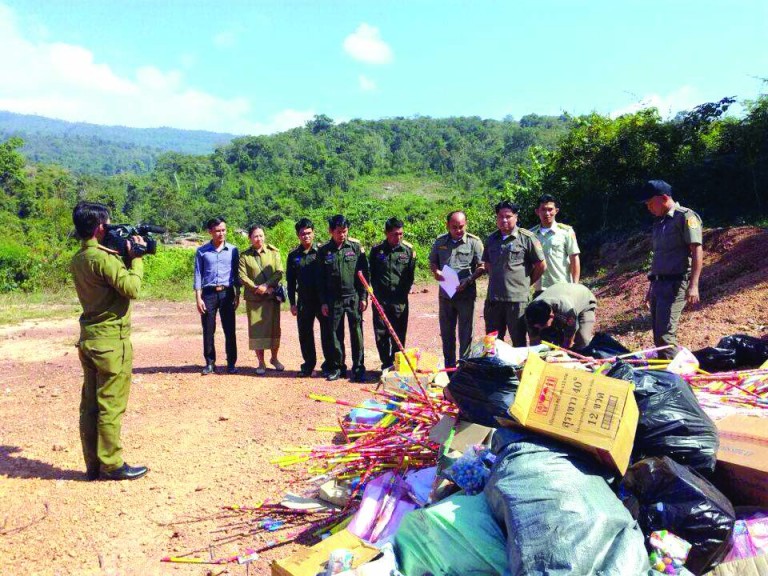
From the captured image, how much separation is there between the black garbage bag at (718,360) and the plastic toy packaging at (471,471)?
7.34 ft

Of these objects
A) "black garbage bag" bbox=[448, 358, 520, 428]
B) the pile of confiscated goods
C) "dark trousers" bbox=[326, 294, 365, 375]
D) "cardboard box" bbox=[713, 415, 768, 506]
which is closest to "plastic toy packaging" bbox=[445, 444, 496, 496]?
the pile of confiscated goods

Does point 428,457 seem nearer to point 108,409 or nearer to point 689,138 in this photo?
point 108,409

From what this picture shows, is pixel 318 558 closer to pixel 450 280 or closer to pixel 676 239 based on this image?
pixel 450 280

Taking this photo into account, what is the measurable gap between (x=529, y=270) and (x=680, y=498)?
2924 mm

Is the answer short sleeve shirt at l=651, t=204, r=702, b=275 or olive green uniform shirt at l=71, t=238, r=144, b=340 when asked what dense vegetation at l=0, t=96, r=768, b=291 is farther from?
olive green uniform shirt at l=71, t=238, r=144, b=340

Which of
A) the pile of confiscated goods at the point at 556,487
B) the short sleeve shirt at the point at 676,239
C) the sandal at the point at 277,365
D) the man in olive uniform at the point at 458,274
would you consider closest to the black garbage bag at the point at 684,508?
the pile of confiscated goods at the point at 556,487

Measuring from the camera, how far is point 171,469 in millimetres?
3996

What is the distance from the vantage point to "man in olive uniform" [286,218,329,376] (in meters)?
5.96

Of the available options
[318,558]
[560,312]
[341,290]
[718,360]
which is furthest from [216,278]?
[718,360]

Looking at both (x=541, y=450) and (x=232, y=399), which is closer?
(x=541, y=450)

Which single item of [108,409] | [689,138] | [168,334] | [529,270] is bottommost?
[168,334]

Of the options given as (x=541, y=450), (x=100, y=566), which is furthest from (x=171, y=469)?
(x=541, y=450)

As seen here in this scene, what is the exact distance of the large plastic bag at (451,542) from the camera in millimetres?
2121

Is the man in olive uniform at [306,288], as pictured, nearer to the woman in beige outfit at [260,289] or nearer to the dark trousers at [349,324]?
the dark trousers at [349,324]
